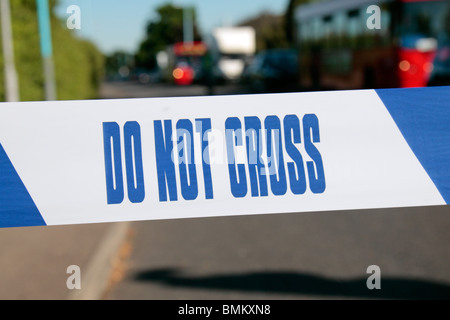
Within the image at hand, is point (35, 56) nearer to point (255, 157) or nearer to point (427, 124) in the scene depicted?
point (255, 157)

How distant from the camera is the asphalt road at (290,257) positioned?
5059 mm

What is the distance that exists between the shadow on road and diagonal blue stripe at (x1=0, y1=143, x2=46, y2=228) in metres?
2.38

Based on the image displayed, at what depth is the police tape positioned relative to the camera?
3.08 metres

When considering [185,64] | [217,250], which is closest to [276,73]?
[217,250]

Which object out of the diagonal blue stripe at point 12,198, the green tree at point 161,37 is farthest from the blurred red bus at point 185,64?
the diagonal blue stripe at point 12,198

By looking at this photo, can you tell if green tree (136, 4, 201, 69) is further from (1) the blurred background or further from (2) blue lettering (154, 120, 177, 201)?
(2) blue lettering (154, 120, 177, 201)

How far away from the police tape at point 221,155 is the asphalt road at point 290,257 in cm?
185

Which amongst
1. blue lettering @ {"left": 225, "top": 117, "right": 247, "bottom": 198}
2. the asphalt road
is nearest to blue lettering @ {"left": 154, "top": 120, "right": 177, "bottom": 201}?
blue lettering @ {"left": 225, "top": 117, "right": 247, "bottom": 198}

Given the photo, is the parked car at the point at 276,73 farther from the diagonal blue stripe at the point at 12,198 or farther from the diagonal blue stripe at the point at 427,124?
the diagonal blue stripe at the point at 12,198

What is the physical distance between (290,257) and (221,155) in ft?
9.99
